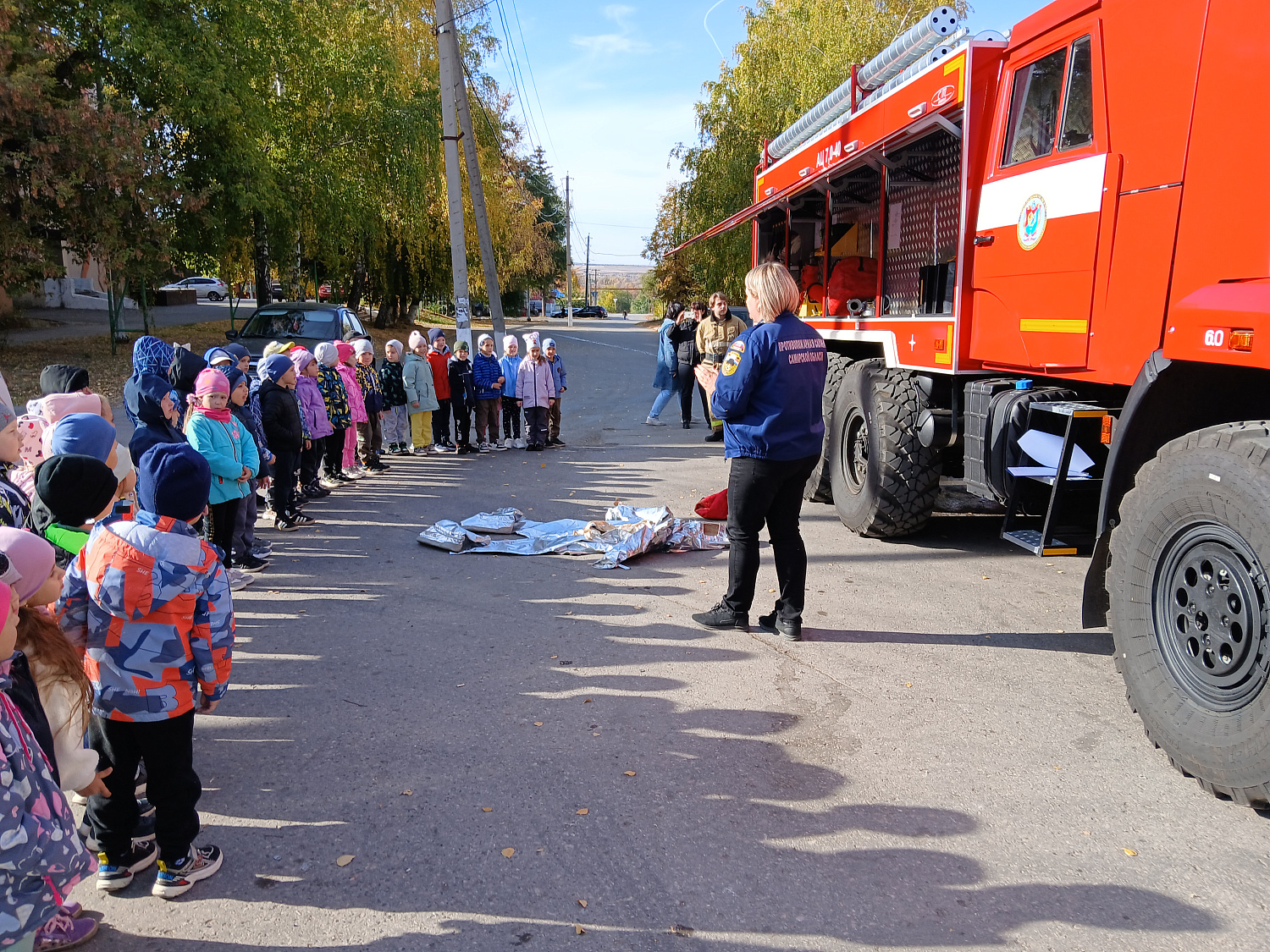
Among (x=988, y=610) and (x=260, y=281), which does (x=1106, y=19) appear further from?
(x=260, y=281)

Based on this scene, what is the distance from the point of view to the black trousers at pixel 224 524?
246 inches

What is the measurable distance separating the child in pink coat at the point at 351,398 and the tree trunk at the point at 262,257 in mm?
10077

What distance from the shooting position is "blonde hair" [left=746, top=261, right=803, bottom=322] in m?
5.04

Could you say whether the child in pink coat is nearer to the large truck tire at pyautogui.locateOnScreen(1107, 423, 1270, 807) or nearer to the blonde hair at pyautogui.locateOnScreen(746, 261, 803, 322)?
the blonde hair at pyautogui.locateOnScreen(746, 261, 803, 322)

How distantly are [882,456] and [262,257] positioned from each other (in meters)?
18.4

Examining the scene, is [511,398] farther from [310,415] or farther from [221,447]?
[221,447]

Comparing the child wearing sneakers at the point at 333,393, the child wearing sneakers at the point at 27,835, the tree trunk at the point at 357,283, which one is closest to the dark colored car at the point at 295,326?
the child wearing sneakers at the point at 333,393

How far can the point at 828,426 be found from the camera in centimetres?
795

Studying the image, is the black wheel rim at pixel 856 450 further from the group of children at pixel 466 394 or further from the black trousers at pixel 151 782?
the group of children at pixel 466 394

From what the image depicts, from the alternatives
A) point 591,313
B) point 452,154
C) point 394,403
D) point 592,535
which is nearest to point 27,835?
point 592,535

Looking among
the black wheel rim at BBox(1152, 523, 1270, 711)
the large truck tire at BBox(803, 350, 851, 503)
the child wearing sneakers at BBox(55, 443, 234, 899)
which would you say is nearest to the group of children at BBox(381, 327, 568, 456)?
the large truck tire at BBox(803, 350, 851, 503)

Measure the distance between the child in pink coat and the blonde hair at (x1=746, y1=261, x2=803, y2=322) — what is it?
577 cm

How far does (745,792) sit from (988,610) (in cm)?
274

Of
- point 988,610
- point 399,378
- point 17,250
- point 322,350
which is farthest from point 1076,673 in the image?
point 17,250
